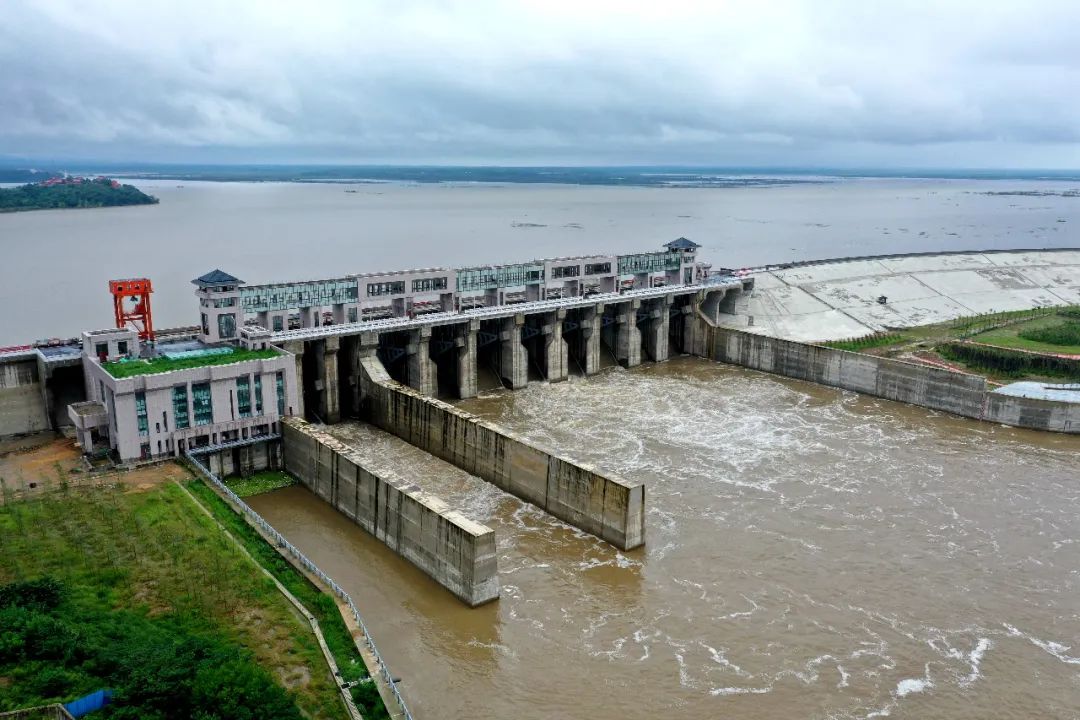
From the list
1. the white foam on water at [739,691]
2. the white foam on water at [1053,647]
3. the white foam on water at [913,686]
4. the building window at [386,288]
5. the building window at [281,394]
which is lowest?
the white foam on water at [739,691]

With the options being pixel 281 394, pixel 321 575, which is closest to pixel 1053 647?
pixel 321 575

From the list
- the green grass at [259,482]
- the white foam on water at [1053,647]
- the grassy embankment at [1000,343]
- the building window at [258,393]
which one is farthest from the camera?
the grassy embankment at [1000,343]

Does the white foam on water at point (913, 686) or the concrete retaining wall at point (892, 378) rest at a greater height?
the concrete retaining wall at point (892, 378)

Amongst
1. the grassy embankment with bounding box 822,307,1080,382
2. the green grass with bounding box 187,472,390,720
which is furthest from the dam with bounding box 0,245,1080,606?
the green grass with bounding box 187,472,390,720

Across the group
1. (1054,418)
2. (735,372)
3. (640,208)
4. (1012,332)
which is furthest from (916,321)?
(640,208)

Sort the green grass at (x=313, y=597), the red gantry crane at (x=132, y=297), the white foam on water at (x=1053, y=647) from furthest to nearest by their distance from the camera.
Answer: the red gantry crane at (x=132, y=297), the white foam on water at (x=1053, y=647), the green grass at (x=313, y=597)

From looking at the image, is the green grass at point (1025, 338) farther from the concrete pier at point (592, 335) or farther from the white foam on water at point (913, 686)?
the white foam on water at point (913, 686)

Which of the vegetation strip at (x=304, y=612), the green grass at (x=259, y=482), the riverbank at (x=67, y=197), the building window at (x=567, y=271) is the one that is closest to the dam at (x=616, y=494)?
the green grass at (x=259, y=482)

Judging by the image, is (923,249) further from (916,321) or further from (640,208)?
(640,208)
